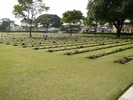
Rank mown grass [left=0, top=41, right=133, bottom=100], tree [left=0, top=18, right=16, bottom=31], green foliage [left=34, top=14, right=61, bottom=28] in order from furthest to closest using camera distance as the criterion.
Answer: tree [left=0, top=18, right=16, bottom=31] < green foliage [left=34, top=14, right=61, bottom=28] < mown grass [left=0, top=41, right=133, bottom=100]

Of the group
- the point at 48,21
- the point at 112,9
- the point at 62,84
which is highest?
the point at 48,21

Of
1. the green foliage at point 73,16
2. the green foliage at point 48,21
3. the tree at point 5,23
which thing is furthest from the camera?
the tree at point 5,23

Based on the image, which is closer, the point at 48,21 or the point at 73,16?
the point at 73,16

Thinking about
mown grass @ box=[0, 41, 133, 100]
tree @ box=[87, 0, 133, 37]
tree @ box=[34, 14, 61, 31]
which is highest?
tree @ box=[34, 14, 61, 31]

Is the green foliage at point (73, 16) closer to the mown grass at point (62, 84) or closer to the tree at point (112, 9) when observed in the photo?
the tree at point (112, 9)

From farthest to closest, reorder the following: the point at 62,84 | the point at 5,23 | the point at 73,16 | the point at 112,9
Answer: the point at 5,23, the point at 73,16, the point at 112,9, the point at 62,84

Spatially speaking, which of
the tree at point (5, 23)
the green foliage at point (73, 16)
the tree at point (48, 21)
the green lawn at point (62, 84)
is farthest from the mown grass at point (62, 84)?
the tree at point (5, 23)

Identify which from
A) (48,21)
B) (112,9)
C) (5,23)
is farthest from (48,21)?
(112,9)

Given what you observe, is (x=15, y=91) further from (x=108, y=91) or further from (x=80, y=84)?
(x=108, y=91)

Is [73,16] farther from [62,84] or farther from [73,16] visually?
[62,84]

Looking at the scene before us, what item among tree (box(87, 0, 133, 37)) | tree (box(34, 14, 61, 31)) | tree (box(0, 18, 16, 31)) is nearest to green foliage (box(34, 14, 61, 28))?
tree (box(34, 14, 61, 31))

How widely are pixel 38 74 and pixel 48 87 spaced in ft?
3.84

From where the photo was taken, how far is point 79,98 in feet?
10.8

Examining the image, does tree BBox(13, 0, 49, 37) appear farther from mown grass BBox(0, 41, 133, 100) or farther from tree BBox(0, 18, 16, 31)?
tree BBox(0, 18, 16, 31)
